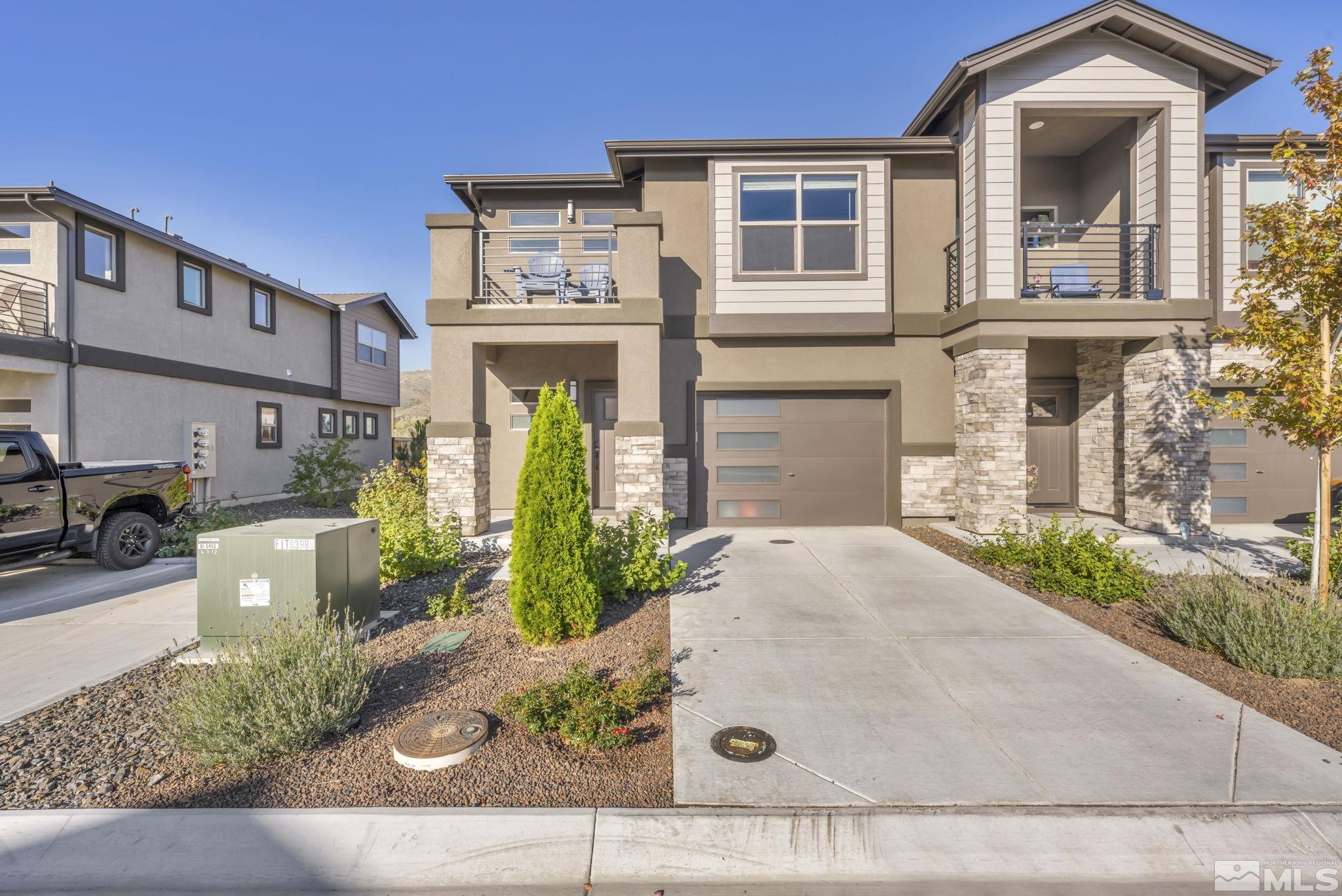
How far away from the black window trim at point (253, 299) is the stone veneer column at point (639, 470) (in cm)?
1199

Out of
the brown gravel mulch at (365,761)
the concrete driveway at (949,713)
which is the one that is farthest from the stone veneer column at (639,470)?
the brown gravel mulch at (365,761)

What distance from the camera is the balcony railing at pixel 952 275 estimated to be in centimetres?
981

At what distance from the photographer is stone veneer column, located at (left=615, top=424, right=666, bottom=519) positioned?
896cm

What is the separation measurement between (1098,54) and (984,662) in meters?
10.0

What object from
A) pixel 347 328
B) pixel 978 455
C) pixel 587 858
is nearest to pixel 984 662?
pixel 587 858

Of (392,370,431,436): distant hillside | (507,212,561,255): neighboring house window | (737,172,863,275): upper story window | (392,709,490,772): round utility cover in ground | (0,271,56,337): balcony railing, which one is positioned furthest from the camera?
(392,370,431,436): distant hillside

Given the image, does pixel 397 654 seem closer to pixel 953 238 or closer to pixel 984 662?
pixel 984 662

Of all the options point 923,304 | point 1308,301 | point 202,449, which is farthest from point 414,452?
point 1308,301

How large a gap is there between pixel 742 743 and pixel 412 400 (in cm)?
7277

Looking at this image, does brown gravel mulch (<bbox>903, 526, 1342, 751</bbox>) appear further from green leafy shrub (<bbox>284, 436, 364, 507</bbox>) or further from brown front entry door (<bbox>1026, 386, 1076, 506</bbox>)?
green leafy shrub (<bbox>284, 436, 364, 507</bbox>)

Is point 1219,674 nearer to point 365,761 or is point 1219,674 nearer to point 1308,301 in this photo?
point 1308,301

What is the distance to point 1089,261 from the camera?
10.3 m

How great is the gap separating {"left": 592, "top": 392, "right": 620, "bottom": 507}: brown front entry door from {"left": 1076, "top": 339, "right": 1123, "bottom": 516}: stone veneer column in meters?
8.71

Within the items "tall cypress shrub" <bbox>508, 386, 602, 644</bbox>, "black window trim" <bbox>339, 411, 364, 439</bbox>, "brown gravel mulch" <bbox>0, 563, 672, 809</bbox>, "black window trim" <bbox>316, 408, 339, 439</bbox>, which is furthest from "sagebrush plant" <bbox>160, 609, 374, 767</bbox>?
"black window trim" <bbox>339, 411, 364, 439</bbox>
